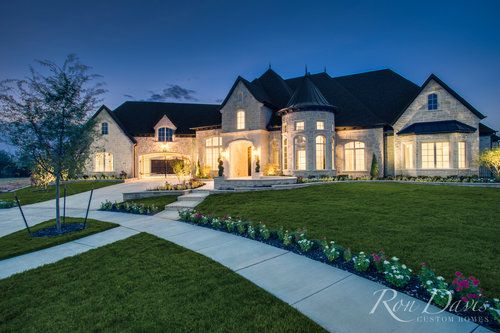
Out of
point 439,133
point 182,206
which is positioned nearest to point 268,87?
point 439,133

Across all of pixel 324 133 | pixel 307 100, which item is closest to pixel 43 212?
pixel 307 100

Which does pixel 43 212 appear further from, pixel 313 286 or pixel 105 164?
pixel 105 164

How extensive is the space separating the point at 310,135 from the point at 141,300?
60.6 feet

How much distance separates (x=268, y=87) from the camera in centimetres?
2683

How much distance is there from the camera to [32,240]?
838cm

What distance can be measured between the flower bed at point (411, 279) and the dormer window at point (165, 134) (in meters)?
25.2

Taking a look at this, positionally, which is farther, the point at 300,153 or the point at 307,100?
the point at 300,153

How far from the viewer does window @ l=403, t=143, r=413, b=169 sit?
2063cm

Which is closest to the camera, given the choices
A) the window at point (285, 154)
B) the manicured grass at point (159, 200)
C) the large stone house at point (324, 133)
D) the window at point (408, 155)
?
the manicured grass at point (159, 200)

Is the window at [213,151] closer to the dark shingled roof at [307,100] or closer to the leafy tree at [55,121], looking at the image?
the dark shingled roof at [307,100]

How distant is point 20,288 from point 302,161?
18864 mm

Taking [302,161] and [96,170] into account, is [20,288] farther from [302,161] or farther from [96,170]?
[96,170]

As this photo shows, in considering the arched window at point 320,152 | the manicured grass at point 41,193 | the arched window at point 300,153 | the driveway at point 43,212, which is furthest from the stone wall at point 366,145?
the manicured grass at point 41,193

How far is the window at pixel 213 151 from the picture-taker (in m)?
26.8
